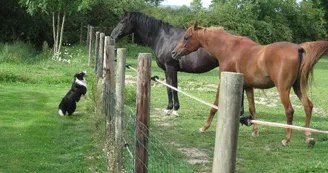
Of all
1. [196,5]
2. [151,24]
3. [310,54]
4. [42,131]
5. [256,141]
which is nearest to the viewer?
[310,54]

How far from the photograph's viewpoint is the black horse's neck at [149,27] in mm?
9492

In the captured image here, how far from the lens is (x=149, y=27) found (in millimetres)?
9523

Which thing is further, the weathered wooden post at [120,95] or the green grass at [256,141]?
the green grass at [256,141]

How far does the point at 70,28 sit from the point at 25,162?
892 inches

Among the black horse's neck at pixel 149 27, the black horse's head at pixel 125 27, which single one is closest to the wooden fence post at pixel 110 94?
the black horse's neck at pixel 149 27

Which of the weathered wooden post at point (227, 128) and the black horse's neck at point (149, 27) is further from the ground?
the black horse's neck at point (149, 27)

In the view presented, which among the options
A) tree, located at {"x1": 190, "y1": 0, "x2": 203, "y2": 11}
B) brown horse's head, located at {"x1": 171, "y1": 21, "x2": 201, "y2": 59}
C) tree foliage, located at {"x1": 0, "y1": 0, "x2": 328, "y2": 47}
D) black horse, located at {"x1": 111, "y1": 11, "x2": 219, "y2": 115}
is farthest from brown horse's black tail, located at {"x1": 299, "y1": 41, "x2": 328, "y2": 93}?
tree, located at {"x1": 190, "y1": 0, "x2": 203, "y2": 11}

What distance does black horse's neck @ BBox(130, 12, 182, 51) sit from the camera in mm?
9492

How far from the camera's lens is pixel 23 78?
1319 cm

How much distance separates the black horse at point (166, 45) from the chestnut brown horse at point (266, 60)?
1.38 metres

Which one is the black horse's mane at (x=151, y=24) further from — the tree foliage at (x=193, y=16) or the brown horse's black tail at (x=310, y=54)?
the tree foliage at (x=193, y=16)

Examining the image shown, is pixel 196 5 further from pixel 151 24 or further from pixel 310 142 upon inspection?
pixel 310 142

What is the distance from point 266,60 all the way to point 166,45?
297cm

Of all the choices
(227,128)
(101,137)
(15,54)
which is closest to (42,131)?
(101,137)
